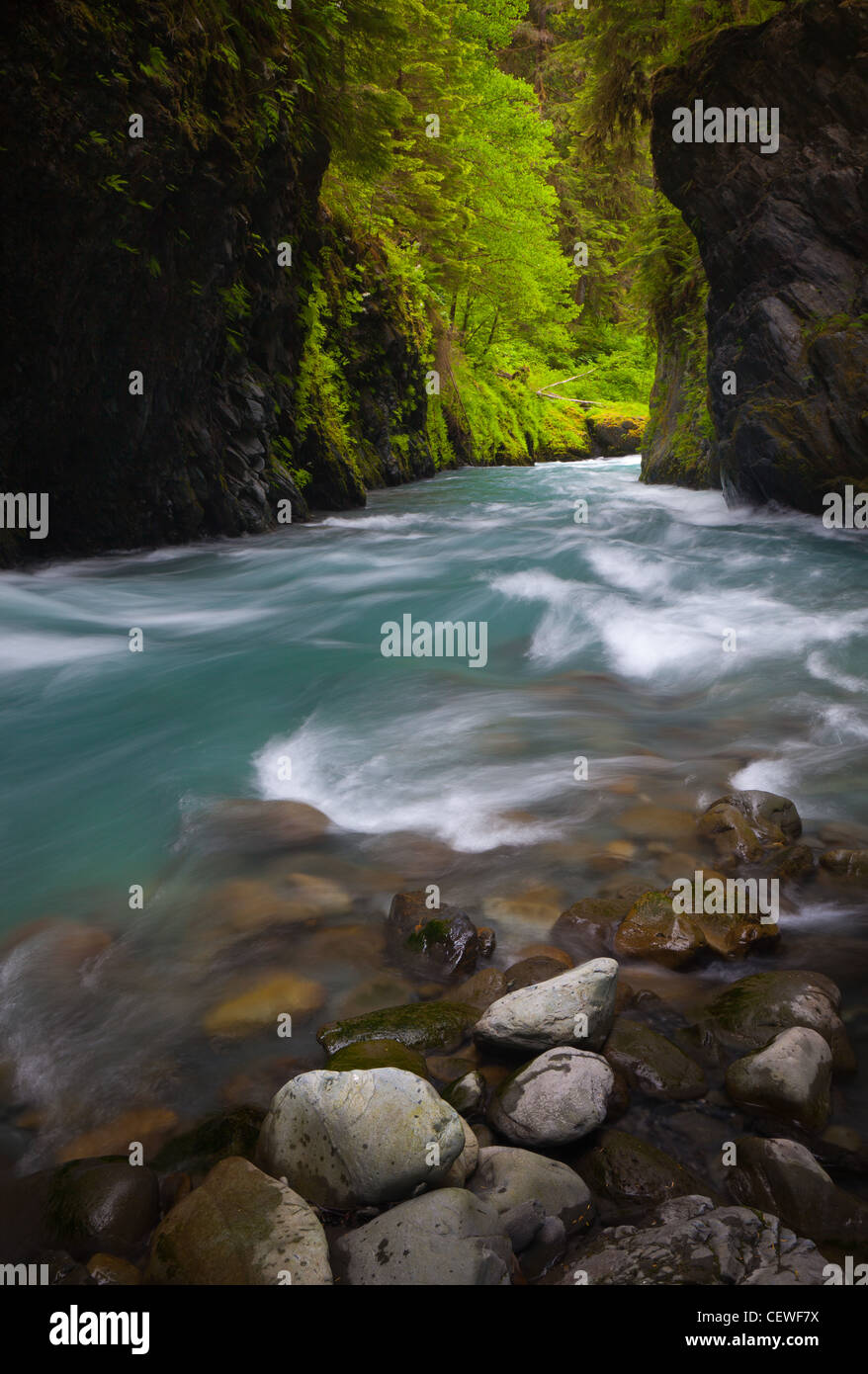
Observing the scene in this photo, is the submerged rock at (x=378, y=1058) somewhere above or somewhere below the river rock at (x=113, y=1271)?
above

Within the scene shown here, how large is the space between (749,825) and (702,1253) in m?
2.22

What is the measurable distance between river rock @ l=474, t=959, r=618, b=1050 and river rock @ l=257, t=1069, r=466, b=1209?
444mm

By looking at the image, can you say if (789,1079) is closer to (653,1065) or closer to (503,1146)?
(653,1065)

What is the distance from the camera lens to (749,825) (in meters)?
3.82

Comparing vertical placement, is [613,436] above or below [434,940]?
above

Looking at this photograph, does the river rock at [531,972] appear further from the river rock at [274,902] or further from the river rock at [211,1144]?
the river rock at [211,1144]

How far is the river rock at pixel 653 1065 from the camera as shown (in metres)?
2.45

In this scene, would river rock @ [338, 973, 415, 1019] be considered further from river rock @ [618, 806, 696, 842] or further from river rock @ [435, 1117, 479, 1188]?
river rock @ [618, 806, 696, 842]

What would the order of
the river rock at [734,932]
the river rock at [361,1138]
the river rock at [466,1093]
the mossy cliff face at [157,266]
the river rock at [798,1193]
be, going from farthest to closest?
the mossy cliff face at [157,266] → the river rock at [734,932] → the river rock at [466,1093] → the river rock at [361,1138] → the river rock at [798,1193]

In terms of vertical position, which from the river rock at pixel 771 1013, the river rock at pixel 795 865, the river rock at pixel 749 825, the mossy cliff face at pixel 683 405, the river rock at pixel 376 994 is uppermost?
the mossy cliff face at pixel 683 405

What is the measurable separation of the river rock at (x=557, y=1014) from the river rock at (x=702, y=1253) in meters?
0.59

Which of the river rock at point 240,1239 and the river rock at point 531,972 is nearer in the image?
the river rock at point 240,1239

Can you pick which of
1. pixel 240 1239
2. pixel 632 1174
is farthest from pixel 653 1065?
pixel 240 1239

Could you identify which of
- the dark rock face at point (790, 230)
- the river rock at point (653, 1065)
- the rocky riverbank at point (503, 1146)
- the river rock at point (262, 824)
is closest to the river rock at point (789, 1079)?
the rocky riverbank at point (503, 1146)
